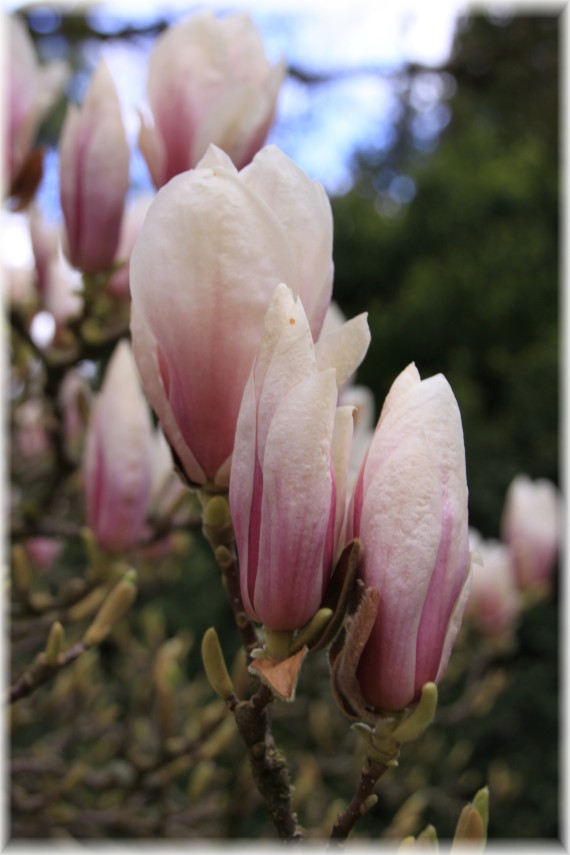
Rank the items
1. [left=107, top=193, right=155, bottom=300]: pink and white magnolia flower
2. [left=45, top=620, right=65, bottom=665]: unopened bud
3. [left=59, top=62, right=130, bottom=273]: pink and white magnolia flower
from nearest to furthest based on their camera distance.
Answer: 1. [left=45, top=620, right=65, bottom=665]: unopened bud
2. [left=59, top=62, right=130, bottom=273]: pink and white magnolia flower
3. [left=107, top=193, right=155, bottom=300]: pink and white magnolia flower

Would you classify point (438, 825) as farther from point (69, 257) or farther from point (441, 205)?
point (441, 205)

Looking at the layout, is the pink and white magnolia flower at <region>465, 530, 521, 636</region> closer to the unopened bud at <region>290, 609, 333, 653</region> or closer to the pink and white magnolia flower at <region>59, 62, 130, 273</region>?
the pink and white magnolia flower at <region>59, 62, 130, 273</region>

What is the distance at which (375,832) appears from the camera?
3113mm

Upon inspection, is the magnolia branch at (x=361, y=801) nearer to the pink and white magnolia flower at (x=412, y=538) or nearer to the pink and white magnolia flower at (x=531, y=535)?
the pink and white magnolia flower at (x=412, y=538)

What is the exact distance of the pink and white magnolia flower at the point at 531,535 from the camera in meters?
1.54

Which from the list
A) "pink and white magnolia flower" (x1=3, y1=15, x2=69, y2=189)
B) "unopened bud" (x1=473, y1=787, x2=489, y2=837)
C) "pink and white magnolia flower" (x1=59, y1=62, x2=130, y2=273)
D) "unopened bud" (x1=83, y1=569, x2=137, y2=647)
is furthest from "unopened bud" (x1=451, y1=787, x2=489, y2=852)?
"pink and white magnolia flower" (x1=3, y1=15, x2=69, y2=189)

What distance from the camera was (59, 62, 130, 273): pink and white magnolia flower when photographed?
0.82 metres

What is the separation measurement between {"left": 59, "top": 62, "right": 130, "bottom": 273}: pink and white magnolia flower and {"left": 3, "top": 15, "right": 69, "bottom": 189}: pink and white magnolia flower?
81 millimetres

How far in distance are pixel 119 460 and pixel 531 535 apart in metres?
0.91

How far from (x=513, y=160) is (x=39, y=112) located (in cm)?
521

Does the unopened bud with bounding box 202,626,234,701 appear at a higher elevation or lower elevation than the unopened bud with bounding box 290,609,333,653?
lower

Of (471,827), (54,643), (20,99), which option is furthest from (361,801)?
(20,99)

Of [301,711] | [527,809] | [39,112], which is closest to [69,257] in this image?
[39,112]

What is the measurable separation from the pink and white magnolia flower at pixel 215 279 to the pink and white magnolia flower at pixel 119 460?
352 millimetres
